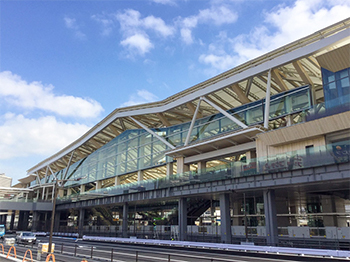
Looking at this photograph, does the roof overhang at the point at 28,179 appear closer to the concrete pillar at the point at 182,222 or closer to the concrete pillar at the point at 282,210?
the concrete pillar at the point at 182,222

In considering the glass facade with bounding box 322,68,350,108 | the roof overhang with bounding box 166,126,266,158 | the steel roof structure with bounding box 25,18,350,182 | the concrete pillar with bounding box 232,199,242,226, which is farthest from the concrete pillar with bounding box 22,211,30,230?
the glass facade with bounding box 322,68,350,108

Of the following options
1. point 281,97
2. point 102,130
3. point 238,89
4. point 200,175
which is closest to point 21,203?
point 102,130

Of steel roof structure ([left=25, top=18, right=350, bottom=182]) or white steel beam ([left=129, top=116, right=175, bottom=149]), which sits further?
white steel beam ([left=129, top=116, right=175, bottom=149])

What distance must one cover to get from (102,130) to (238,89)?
2993 centimetres

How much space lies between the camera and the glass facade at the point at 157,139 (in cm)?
3522

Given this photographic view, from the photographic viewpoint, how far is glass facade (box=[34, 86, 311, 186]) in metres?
35.2

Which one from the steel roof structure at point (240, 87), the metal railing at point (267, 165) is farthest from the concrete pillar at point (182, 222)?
the steel roof structure at point (240, 87)

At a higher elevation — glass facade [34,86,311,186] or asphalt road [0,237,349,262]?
glass facade [34,86,311,186]

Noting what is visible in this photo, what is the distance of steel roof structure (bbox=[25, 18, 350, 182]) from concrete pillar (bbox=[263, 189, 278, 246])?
42.7ft

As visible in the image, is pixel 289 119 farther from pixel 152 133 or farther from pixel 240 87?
pixel 152 133

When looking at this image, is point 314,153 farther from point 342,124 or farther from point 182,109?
point 182,109

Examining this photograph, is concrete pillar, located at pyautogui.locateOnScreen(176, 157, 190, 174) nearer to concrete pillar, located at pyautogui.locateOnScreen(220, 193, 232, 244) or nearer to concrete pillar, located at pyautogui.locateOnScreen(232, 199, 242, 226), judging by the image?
concrete pillar, located at pyautogui.locateOnScreen(232, 199, 242, 226)

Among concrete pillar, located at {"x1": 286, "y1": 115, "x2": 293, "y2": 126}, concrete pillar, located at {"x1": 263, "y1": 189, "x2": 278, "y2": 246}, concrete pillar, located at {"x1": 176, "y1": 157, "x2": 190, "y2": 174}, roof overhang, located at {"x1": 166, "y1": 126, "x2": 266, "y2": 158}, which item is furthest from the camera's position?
concrete pillar, located at {"x1": 176, "y1": 157, "x2": 190, "y2": 174}

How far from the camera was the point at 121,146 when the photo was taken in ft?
185
